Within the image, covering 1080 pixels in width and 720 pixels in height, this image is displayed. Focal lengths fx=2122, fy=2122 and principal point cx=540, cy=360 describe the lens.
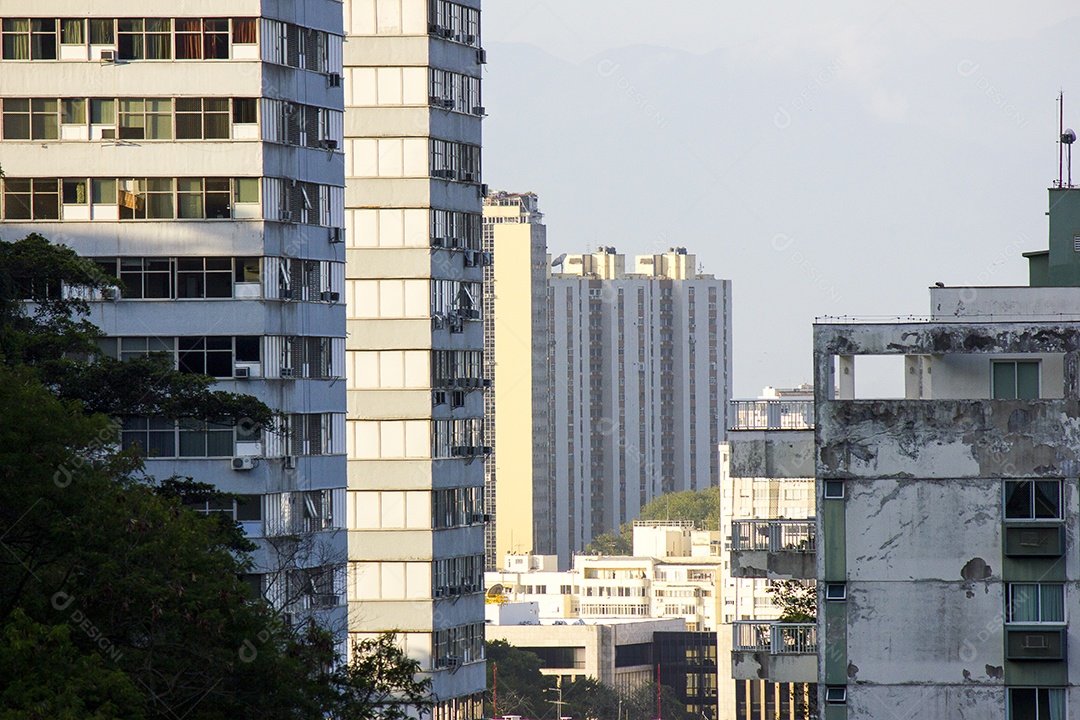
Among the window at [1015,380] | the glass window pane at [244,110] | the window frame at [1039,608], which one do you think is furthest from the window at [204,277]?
the window frame at [1039,608]

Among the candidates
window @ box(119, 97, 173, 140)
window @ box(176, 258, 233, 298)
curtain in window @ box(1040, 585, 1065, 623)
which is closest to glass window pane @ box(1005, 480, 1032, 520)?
curtain in window @ box(1040, 585, 1065, 623)

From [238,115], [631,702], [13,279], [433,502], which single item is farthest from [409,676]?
[631,702]

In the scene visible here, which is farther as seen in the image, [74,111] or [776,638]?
[74,111]

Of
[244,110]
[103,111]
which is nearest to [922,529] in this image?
[244,110]

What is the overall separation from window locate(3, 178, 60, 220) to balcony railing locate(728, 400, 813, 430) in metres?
19.3

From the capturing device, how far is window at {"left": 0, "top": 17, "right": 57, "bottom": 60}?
55750 mm

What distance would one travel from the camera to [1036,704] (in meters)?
44.7

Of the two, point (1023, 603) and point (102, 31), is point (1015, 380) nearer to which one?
point (1023, 603)

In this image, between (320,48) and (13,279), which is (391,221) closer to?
(320,48)

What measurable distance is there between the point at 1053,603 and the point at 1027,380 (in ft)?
16.4

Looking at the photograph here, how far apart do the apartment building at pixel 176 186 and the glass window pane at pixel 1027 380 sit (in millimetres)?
19368

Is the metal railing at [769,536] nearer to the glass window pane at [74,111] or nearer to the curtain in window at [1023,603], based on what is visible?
the curtain in window at [1023,603]

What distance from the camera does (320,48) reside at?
5912 cm

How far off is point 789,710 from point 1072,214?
149 metres
